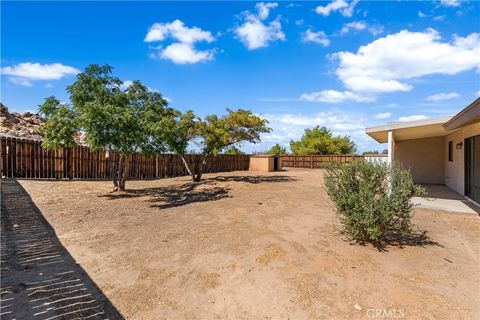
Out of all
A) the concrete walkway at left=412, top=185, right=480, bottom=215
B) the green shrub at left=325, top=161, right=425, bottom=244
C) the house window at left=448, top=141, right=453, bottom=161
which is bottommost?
the concrete walkway at left=412, top=185, right=480, bottom=215

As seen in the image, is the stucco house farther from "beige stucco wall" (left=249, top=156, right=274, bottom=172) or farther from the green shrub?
"beige stucco wall" (left=249, top=156, right=274, bottom=172)

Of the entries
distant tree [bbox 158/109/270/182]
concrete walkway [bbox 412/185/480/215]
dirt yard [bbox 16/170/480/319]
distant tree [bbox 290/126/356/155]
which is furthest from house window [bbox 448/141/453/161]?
distant tree [bbox 290/126/356/155]

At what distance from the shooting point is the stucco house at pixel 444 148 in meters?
8.09

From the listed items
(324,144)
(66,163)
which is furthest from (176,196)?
(324,144)

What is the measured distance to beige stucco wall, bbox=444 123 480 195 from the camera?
8969mm

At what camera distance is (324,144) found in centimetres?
3388

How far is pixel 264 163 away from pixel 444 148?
1309cm

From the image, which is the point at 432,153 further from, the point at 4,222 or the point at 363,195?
the point at 4,222

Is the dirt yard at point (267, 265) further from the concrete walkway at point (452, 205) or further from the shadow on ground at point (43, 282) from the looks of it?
the concrete walkway at point (452, 205)

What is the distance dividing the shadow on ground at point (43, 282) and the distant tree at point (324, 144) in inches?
1236

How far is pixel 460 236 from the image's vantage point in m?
5.38

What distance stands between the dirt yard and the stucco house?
2437 millimetres

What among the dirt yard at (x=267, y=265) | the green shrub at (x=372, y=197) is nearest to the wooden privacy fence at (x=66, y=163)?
the dirt yard at (x=267, y=265)

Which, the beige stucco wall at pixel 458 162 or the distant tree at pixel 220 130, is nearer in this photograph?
the beige stucco wall at pixel 458 162
